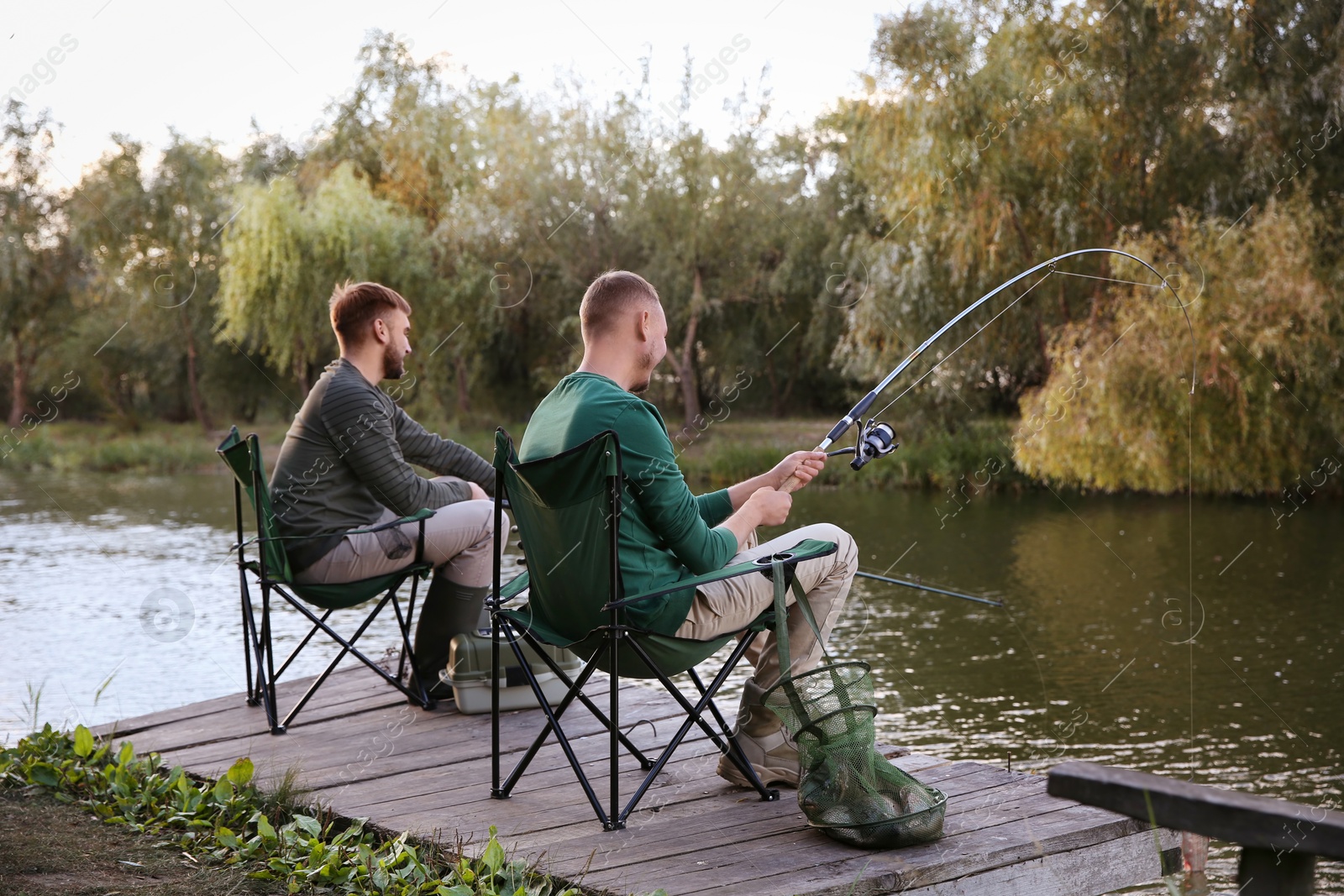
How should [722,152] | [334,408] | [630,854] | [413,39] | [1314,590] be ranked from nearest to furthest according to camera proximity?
1. [630,854]
2. [334,408]
3. [1314,590]
4. [722,152]
5. [413,39]

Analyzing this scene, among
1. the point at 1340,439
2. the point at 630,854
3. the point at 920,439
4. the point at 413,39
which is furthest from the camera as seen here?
the point at 413,39

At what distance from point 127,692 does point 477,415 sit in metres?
19.5

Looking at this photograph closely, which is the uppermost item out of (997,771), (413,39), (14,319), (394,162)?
(413,39)

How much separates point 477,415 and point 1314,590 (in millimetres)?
18688

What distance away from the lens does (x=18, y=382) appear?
31328 millimetres

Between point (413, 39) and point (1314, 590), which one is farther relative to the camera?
point (413, 39)

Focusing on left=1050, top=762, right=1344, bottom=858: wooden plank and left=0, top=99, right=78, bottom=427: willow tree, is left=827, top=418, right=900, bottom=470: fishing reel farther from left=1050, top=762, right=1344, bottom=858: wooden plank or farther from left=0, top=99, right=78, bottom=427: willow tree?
left=0, top=99, right=78, bottom=427: willow tree

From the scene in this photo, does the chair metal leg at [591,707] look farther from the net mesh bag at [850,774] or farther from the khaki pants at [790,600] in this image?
the net mesh bag at [850,774]

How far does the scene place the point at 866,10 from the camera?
49.3 ft

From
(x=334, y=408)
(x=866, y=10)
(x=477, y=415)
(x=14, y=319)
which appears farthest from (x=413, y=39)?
(x=334, y=408)

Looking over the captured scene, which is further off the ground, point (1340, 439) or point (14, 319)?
point (14, 319)

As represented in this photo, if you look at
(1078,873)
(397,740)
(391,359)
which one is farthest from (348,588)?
(1078,873)

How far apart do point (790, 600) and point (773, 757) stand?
17.1 inches

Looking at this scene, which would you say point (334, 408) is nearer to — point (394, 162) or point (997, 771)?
point (997, 771)
